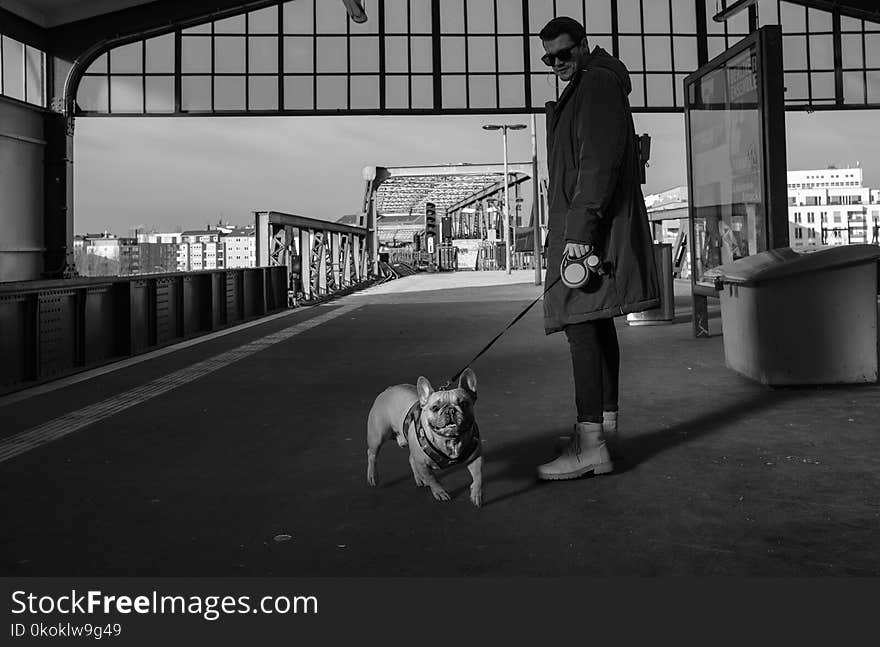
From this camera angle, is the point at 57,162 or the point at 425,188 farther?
the point at 425,188

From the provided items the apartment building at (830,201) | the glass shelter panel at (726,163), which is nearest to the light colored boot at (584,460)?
the glass shelter panel at (726,163)

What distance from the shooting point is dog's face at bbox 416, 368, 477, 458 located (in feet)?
10.1

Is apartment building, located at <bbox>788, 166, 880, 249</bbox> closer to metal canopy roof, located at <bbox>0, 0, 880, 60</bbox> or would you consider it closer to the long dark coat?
metal canopy roof, located at <bbox>0, 0, 880, 60</bbox>

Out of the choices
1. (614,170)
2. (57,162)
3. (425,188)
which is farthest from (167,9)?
(425,188)

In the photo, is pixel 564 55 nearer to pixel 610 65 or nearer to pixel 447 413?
pixel 610 65

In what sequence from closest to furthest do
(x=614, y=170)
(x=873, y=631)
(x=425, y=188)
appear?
(x=873, y=631) → (x=614, y=170) → (x=425, y=188)

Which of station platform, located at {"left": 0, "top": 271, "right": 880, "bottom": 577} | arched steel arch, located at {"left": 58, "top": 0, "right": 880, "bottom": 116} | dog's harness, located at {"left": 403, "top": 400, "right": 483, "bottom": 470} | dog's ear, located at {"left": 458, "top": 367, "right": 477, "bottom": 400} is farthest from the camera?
arched steel arch, located at {"left": 58, "top": 0, "right": 880, "bottom": 116}

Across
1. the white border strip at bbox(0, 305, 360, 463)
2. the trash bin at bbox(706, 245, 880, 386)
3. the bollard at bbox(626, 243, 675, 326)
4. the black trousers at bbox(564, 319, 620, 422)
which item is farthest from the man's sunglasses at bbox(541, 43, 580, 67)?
the bollard at bbox(626, 243, 675, 326)

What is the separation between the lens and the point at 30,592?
8.13 ft

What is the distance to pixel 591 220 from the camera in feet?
11.7

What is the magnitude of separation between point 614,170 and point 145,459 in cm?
281

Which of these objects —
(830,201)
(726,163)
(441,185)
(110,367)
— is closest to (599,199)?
(726,163)

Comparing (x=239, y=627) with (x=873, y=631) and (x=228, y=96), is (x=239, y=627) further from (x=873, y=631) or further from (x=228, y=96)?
(x=228, y=96)

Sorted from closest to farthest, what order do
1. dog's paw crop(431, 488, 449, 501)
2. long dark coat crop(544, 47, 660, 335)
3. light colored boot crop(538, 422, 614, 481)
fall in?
dog's paw crop(431, 488, 449, 501) < long dark coat crop(544, 47, 660, 335) < light colored boot crop(538, 422, 614, 481)
